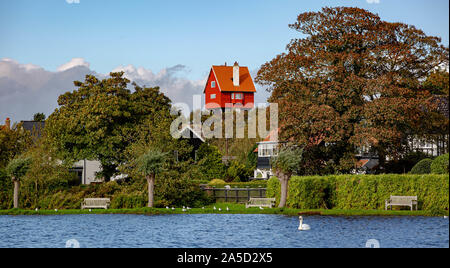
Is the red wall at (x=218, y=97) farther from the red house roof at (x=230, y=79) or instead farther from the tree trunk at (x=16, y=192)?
the tree trunk at (x=16, y=192)

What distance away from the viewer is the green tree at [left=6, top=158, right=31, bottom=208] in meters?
43.7

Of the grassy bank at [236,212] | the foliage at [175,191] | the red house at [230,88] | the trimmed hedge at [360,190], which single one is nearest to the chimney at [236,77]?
the red house at [230,88]

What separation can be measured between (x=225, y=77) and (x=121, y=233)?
6930 centimetres

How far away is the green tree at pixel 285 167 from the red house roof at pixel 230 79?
2200 inches

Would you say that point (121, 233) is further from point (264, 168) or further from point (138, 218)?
point (264, 168)

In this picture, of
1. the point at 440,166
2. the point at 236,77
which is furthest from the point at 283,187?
the point at 236,77

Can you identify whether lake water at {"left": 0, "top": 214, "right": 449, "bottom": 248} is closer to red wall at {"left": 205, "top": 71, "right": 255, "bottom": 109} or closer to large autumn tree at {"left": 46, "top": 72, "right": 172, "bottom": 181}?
large autumn tree at {"left": 46, "top": 72, "right": 172, "bottom": 181}

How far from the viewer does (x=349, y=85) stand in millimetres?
47781

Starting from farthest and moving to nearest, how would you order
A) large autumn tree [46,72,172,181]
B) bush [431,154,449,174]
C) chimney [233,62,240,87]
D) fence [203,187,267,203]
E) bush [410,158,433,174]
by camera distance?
chimney [233,62,240,87]
large autumn tree [46,72,172,181]
fence [203,187,267,203]
bush [410,158,433,174]
bush [431,154,449,174]

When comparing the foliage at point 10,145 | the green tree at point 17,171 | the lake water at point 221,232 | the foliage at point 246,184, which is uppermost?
the foliage at point 10,145

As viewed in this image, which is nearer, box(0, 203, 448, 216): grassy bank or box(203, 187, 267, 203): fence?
box(0, 203, 448, 216): grassy bank

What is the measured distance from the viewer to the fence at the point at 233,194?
161 feet

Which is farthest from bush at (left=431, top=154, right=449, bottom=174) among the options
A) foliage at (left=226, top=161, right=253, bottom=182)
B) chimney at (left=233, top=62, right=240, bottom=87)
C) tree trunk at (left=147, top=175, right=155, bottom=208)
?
chimney at (left=233, top=62, right=240, bottom=87)

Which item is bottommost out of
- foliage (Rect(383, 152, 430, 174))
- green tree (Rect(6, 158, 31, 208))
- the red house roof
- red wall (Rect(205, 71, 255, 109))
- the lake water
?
the lake water
